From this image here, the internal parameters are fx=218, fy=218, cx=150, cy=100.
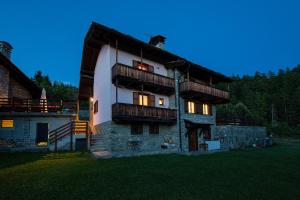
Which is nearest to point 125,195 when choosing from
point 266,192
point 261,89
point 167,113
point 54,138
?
point 266,192

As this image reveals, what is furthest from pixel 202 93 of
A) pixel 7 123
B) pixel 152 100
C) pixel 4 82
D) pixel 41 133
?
pixel 4 82

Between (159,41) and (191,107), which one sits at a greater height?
(159,41)

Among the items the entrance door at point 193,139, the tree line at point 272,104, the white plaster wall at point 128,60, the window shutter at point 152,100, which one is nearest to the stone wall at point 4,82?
the white plaster wall at point 128,60

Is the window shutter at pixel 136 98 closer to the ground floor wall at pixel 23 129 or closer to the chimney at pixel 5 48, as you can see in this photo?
the ground floor wall at pixel 23 129

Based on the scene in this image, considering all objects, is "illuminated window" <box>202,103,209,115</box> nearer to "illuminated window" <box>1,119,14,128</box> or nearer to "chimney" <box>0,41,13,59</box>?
"illuminated window" <box>1,119,14,128</box>

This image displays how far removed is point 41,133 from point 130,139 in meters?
9.24

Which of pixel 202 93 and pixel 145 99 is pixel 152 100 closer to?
pixel 145 99

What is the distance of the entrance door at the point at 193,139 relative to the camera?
22.7 metres

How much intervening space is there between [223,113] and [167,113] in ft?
106

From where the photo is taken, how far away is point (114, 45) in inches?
709

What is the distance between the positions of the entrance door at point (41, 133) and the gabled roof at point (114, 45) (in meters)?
7.21

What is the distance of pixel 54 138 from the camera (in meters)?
18.5

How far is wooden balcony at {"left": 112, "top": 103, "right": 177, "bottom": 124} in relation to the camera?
1588cm

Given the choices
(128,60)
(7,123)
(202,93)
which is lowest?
(7,123)
